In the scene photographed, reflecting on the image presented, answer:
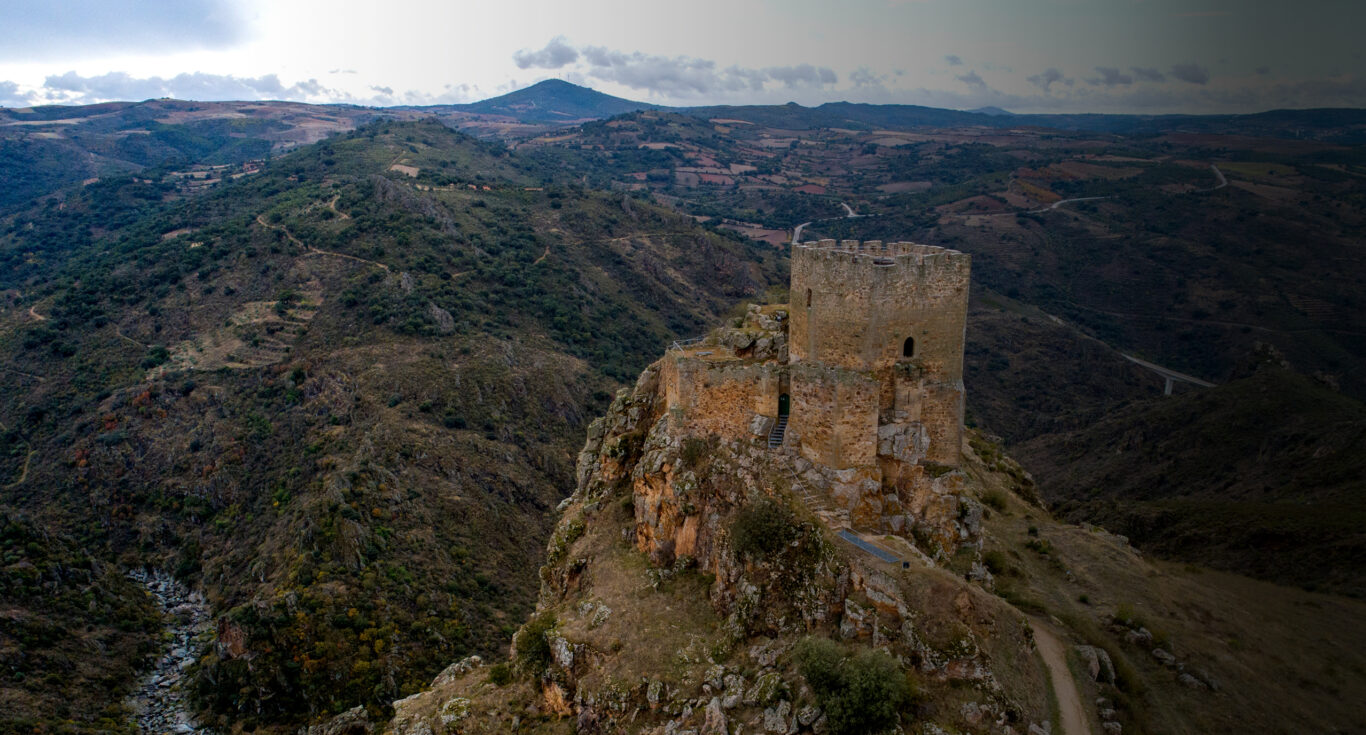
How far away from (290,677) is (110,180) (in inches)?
4502

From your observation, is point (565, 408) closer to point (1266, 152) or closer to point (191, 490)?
point (191, 490)

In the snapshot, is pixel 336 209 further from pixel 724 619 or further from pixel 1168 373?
pixel 1168 373

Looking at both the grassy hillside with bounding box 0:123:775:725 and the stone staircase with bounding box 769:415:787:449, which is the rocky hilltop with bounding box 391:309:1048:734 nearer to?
the stone staircase with bounding box 769:415:787:449

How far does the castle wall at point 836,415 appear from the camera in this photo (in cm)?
1995

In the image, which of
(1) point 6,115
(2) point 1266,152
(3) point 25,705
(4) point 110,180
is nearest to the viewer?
(3) point 25,705

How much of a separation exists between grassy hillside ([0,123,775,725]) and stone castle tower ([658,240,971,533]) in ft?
76.4

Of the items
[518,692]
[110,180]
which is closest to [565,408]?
[518,692]

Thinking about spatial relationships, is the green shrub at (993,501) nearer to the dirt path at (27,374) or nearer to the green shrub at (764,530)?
the green shrub at (764,530)

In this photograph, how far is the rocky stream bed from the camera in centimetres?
3431

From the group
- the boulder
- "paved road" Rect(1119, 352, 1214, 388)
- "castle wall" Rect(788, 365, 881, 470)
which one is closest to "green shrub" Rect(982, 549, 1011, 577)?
"castle wall" Rect(788, 365, 881, 470)

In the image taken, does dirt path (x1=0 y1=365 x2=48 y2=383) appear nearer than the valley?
No

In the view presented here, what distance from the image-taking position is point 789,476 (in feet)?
66.3

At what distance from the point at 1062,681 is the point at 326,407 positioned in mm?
45575

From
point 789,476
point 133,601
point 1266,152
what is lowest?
point 133,601
